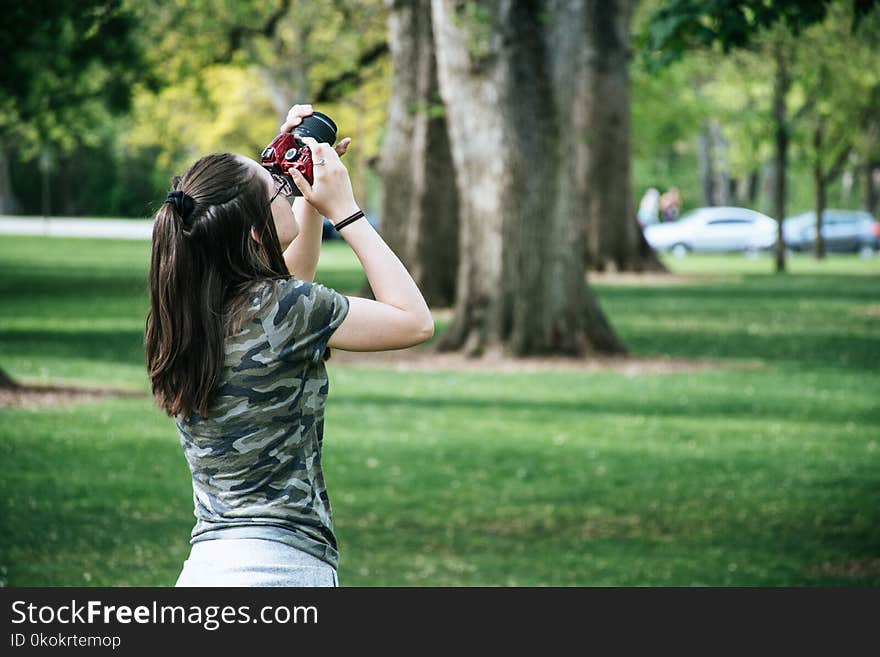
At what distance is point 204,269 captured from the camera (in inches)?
125

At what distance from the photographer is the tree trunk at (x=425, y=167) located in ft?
74.3

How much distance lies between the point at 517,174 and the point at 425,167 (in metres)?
5.97

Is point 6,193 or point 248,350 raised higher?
point 6,193

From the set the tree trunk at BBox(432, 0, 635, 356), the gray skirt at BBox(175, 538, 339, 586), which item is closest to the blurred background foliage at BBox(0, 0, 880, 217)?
the gray skirt at BBox(175, 538, 339, 586)

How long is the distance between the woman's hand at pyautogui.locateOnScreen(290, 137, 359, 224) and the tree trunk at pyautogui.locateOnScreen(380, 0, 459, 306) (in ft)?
62.9

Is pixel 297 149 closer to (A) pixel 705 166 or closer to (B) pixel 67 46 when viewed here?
(B) pixel 67 46

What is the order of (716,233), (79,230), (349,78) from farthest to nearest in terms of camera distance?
(79,230)
(716,233)
(349,78)

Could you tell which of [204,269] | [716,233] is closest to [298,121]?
[204,269]

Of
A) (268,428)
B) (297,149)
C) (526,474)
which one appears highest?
(297,149)

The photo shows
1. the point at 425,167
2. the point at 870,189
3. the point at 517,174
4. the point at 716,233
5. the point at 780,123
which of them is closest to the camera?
the point at 517,174

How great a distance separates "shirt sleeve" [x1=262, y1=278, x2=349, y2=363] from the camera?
3145 mm

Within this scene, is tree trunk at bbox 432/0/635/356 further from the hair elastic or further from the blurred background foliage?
the hair elastic

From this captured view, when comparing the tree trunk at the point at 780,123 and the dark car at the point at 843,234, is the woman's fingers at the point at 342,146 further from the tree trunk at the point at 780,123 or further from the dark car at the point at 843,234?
the dark car at the point at 843,234

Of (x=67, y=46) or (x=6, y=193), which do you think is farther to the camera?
(x=6, y=193)
